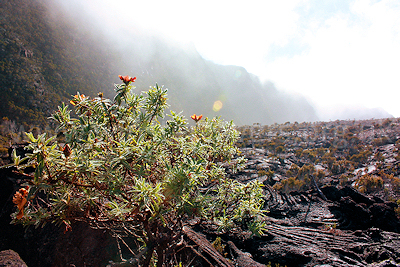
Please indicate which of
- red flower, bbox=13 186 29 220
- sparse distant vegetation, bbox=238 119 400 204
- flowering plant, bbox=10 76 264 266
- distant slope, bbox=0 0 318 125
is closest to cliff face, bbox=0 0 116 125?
distant slope, bbox=0 0 318 125

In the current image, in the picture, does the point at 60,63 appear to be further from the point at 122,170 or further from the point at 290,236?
the point at 290,236

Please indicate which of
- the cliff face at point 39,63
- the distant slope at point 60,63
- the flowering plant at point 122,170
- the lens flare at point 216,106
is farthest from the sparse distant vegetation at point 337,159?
the lens flare at point 216,106

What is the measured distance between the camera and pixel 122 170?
2402 mm

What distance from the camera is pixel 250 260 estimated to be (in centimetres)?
512

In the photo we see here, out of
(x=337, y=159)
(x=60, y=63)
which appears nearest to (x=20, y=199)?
(x=337, y=159)

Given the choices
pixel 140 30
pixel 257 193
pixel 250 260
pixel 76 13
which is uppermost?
pixel 140 30

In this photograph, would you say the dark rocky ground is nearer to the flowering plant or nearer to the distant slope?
the flowering plant

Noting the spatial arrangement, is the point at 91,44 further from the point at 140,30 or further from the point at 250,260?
the point at 250,260

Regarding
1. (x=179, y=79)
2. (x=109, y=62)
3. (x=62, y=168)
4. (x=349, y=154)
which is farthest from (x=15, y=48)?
(x=179, y=79)

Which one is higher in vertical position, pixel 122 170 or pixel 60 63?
pixel 60 63

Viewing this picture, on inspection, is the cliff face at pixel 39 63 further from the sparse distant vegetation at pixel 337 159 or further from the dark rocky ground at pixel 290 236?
the sparse distant vegetation at pixel 337 159

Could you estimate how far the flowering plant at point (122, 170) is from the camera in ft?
6.03

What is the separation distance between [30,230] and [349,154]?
23.3 metres

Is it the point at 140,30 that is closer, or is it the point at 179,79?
the point at 179,79
